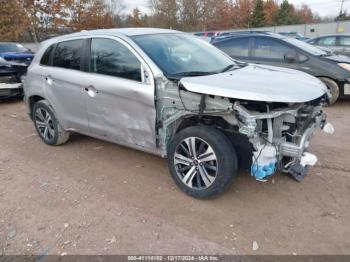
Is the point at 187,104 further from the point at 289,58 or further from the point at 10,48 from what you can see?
the point at 10,48

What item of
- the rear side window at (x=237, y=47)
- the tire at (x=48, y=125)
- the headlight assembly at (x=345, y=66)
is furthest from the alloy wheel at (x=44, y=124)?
the headlight assembly at (x=345, y=66)

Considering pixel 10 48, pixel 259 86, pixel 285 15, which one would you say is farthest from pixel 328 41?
pixel 285 15

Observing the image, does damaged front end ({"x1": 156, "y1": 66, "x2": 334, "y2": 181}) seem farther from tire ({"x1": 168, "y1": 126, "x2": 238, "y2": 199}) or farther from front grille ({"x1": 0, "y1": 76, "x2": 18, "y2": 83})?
front grille ({"x1": 0, "y1": 76, "x2": 18, "y2": 83})

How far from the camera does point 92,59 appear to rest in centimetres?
402

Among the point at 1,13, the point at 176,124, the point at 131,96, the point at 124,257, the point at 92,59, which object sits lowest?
the point at 124,257

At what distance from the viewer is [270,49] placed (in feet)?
23.8

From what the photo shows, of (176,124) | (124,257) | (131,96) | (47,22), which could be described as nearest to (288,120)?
(176,124)

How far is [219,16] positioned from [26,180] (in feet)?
170

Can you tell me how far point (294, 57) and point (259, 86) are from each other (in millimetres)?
4494

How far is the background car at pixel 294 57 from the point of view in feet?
22.0

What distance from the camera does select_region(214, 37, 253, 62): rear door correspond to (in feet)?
24.7

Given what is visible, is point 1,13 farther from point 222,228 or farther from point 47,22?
point 222,228

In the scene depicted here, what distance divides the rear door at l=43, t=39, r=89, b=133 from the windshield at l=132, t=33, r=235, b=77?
97cm

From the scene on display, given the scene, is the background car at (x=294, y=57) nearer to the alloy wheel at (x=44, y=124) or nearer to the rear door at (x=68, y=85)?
the rear door at (x=68, y=85)
